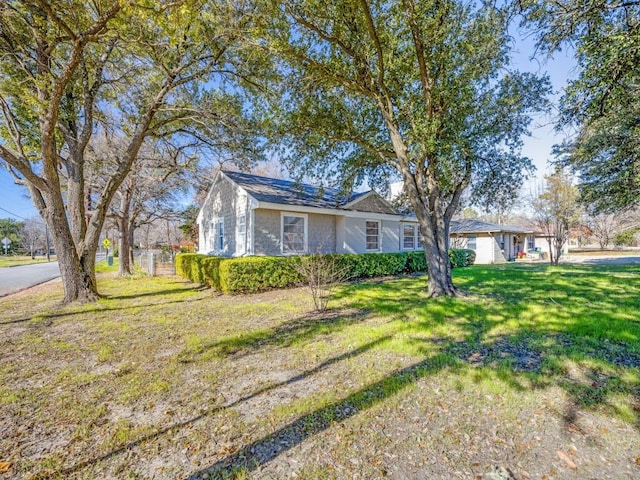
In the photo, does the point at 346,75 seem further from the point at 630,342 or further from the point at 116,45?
the point at 630,342

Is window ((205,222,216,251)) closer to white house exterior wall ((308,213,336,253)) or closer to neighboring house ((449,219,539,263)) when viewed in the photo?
white house exterior wall ((308,213,336,253))

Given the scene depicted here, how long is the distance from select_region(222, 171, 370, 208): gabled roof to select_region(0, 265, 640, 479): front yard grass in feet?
20.6

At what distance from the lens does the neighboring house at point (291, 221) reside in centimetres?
1181

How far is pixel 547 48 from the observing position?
5.64 meters

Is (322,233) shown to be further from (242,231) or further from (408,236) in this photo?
(408,236)

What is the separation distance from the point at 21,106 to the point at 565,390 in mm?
14360

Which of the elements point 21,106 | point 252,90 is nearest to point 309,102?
point 252,90

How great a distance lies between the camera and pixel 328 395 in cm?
343

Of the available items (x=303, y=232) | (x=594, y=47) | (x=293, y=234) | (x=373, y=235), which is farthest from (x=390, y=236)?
(x=594, y=47)

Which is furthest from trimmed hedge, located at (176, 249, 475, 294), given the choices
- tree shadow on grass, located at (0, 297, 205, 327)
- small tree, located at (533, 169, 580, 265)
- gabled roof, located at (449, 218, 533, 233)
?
gabled roof, located at (449, 218, 533, 233)

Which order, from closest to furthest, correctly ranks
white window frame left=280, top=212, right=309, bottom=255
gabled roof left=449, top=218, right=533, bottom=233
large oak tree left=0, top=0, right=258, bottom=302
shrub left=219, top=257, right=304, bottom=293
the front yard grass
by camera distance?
the front yard grass, large oak tree left=0, top=0, right=258, bottom=302, shrub left=219, top=257, right=304, bottom=293, white window frame left=280, top=212, right=309, bottom=255, gabled roof left=449, top=218, right=533, bottom=233

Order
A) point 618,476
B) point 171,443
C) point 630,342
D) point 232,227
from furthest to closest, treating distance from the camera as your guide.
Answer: point 232,227, point 630,342, point 171,443, point 618,476

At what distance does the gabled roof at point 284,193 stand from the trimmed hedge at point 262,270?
2.68 m

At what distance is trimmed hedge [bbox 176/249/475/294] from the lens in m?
9.47
